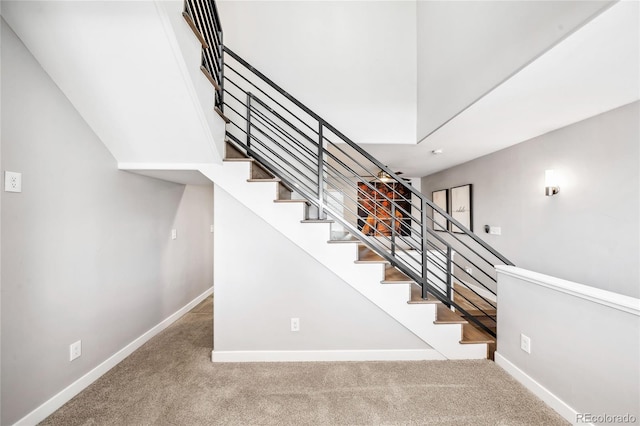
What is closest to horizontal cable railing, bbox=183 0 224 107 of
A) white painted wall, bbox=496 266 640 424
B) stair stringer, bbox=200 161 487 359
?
stair stringer, bbox=200 161 487 359

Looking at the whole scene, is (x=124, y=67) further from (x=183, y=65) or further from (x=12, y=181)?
(x=12, y=181)

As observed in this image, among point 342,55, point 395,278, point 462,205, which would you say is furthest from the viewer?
point 462,205

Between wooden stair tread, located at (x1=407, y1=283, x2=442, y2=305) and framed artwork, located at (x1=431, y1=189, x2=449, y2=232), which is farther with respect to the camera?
framed artwork, located at (x1=431, y1=189, x2=449, y2=232)

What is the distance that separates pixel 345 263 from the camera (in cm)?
235

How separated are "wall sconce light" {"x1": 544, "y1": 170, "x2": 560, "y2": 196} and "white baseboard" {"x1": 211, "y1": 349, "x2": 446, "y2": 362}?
81.7 inches

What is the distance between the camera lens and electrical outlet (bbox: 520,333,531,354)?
1.98 m

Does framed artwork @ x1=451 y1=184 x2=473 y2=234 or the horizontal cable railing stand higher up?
the horizontal cable railing

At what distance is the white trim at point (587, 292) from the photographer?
1.38 m

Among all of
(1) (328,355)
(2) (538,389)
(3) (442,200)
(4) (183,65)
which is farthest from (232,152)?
(3) (442,200)

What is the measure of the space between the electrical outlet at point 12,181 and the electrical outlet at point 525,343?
11.7 feet

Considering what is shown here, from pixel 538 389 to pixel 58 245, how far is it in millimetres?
3515

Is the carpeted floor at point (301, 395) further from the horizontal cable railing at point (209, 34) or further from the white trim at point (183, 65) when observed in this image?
the horizontal cable railing at point (209, 34)

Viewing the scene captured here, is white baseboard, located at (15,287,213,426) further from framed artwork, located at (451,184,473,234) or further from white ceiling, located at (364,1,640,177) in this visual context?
framed artwork, located at (451,184,473,234)

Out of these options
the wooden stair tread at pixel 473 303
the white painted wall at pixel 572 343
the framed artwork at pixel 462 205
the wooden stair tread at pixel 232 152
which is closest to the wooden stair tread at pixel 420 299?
the white painted wall at pixel 572 343
